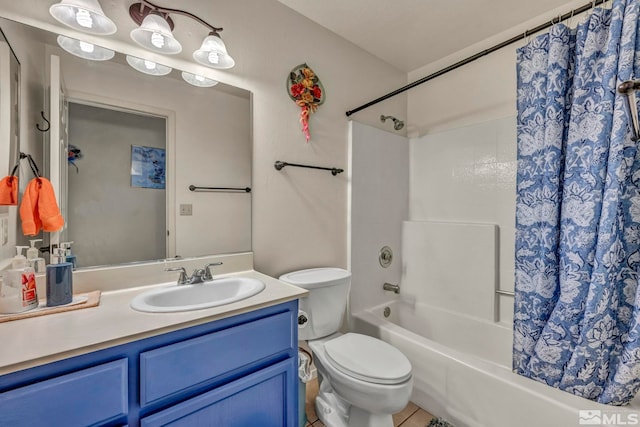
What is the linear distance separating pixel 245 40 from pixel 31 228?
4.33ft

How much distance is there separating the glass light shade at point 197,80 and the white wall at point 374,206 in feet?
3.27

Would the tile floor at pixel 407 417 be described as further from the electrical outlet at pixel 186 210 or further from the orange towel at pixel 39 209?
the orange towel at pixel 39 209

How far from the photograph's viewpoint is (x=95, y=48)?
3.84 feet

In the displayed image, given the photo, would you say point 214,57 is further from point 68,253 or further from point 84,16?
point 68,253

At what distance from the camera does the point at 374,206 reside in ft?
7.28

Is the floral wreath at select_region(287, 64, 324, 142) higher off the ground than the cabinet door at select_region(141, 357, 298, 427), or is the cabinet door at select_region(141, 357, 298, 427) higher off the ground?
the floral wreath at select_region(287, 64, 324, 142)

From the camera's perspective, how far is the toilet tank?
1557mm

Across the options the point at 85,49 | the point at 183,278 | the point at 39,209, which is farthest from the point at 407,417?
the point at 85,49

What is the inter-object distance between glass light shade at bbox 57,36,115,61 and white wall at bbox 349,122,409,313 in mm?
1430

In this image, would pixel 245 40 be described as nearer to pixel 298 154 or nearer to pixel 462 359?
pixel 298 154

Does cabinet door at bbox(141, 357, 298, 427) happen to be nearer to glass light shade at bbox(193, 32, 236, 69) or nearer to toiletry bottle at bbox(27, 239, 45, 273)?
toiletry bottle at bbox(27, 239, 45, 273)

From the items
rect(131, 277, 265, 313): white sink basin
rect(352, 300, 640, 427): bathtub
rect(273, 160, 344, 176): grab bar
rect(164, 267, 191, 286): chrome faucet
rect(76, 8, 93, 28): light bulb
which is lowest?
rect(352, 300, 640, 427): bathtub

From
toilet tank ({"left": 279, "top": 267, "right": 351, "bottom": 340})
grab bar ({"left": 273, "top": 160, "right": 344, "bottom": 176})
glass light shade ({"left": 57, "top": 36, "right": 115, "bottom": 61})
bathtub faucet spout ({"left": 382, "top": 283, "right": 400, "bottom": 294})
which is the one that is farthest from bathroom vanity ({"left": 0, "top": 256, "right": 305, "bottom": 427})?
bathtub faucet spout ({"left": 382, "top": 283, "right": 400, "bottom": 294})

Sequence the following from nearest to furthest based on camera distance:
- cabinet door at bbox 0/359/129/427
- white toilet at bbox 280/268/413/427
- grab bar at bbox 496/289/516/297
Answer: cabinet door at bbox 0/359/129/427 < white toilet at bbox 280/268/413/427 < grab bar at bbox 496/289/516/297
